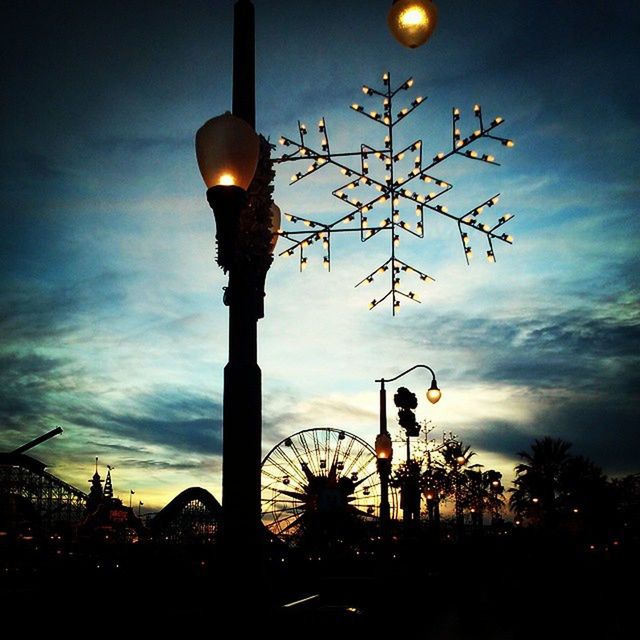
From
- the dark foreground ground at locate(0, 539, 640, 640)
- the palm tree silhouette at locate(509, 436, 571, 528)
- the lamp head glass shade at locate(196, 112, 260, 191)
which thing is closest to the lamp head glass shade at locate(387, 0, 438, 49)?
the lamp head glass shade at locate(196, 112, 260, 191)

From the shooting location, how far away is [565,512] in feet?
196

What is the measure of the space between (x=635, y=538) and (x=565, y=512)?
48.0 feet

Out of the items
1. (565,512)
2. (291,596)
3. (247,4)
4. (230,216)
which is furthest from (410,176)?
(565,512)

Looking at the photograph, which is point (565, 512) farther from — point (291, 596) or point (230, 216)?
point (230, 216)

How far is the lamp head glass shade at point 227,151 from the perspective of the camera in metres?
4.02

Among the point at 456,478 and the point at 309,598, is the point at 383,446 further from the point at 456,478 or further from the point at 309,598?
the point at 456,478

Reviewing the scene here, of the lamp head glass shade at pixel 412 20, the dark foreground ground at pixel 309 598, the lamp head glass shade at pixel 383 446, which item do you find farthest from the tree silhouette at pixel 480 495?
the lamp head glass shade at pixel 412 20

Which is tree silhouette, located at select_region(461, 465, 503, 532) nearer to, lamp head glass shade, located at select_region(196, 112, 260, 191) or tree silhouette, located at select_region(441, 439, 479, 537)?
tree silhouette, located at select_region(441, 439, 479, 537)

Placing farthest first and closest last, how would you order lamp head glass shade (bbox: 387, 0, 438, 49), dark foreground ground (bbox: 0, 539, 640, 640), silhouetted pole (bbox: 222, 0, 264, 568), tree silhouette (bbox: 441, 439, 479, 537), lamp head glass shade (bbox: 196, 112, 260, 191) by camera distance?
tree silhouette (bbox: 441, 439, 479, 537) → lamp head glass shade (bbox: 387, 0, 438, 49) → dark foreground ground (bbox: 0, 539, 640, 640) → lamp head glass shade (bbox: 196, 112, 260, 191) → silhouetted pole (bbox: 222, 0, 264, 568)

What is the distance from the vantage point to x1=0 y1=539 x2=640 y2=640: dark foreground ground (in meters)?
5.18

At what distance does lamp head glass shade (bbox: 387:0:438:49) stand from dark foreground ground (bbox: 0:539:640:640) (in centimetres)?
425

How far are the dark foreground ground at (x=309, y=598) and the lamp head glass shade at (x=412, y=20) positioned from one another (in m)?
4.25

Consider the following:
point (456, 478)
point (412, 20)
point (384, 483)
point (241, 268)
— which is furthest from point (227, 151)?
point (456, 478)

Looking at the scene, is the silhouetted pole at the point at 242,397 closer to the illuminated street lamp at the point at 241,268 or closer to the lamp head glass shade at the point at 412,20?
the illuminated street lamp at the point at 241,268
